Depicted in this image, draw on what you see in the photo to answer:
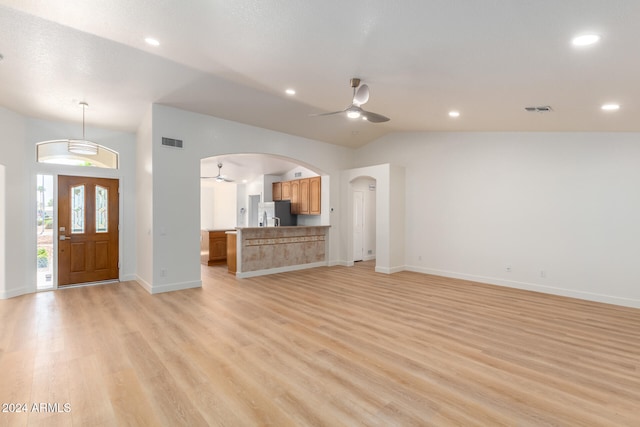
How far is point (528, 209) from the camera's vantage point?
5625mm

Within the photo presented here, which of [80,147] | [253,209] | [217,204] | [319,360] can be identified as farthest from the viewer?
[217,204]

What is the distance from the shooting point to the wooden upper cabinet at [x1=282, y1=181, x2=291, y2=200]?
977cm

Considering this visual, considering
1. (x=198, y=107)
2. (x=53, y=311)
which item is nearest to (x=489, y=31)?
(x=198, y=107)

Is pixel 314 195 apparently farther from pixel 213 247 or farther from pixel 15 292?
pixel 15 292

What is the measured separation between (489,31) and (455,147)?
14.5 ft

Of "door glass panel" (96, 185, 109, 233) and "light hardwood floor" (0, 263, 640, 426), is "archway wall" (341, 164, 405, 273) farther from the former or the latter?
"door glass panel" (96, 185, 109, 233)

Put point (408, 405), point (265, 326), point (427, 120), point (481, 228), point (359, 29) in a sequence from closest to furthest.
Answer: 1. point (408, 405)
2. point (359, 29)
3. point (265, 326)
4. point (427, 120)
5. point (481, 228)

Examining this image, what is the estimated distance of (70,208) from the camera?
18.9 ft

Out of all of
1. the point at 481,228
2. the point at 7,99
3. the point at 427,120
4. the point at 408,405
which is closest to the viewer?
the point at 408,405

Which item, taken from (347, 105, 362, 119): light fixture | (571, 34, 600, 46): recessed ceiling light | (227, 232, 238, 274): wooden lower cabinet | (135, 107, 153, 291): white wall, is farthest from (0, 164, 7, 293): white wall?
(571, 34, 600, 46): recessed ceiling light

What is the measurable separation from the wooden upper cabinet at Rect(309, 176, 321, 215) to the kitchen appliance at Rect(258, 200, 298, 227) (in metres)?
1.13

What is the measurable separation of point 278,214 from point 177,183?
431 centimetres

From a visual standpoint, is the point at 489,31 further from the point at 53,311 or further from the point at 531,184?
the point at 53,311

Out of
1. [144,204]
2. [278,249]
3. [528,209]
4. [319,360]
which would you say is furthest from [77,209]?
[528,209]
